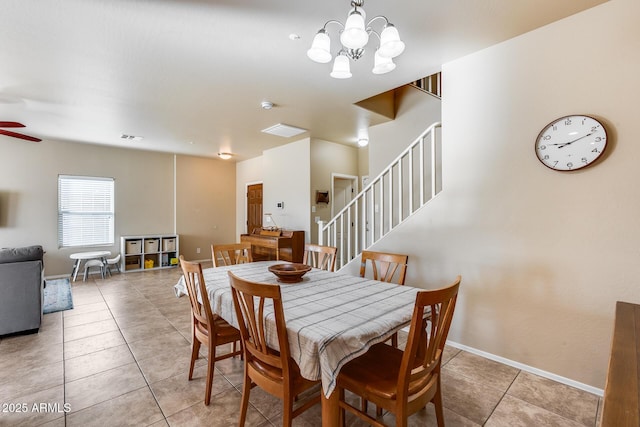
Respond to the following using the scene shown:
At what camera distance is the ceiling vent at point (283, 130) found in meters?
4.67

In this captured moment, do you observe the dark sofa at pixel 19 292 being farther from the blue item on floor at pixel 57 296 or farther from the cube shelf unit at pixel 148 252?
the cube shelf unit at pixel 148 252

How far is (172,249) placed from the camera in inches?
264

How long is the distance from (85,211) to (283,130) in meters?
4.62

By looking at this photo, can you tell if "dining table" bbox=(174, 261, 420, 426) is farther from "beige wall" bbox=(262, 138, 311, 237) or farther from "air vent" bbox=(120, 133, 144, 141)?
"air vent" bbox=(120, 133, 144, 141)

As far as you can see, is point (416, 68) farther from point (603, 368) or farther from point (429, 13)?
point (603, 368)

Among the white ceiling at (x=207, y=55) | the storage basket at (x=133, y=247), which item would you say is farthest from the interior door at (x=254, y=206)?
the white ceiling at (x=207, y=55)

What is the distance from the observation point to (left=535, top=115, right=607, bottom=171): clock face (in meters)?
2.06

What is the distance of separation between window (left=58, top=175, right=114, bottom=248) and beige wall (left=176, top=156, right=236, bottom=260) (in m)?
1.39

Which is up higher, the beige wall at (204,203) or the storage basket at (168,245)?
the beige wall at (204,203)

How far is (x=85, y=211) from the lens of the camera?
5945mm

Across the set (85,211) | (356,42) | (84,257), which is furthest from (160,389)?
(85,211)

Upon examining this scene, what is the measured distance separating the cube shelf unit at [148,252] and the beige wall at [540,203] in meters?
5.94

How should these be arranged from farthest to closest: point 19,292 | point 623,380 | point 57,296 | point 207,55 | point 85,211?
point 85,211
point 57,296
point 19,292
point 207,55
point 623,380

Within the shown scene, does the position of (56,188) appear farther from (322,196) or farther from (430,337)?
(430,337)
